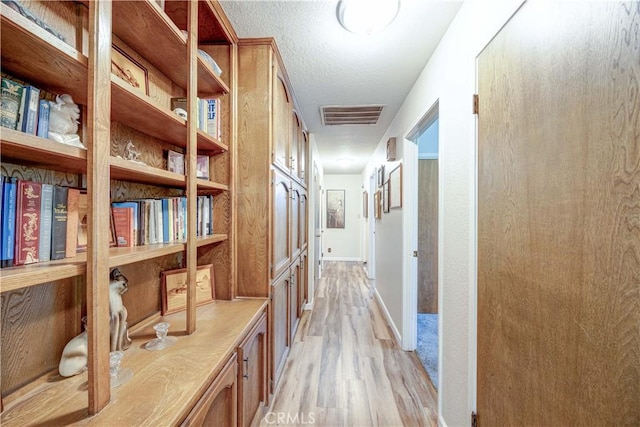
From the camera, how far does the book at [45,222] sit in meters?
0.70

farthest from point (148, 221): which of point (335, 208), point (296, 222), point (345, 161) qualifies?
point (335, 208)

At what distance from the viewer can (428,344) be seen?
2.55 meters

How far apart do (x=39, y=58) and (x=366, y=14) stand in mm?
1354

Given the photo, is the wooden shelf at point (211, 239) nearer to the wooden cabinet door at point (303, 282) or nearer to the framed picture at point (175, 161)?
the framed picture at point (175, 161)

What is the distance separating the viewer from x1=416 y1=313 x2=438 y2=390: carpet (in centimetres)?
215

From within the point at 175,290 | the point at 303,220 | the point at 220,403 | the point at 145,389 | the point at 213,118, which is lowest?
the point at 220,403

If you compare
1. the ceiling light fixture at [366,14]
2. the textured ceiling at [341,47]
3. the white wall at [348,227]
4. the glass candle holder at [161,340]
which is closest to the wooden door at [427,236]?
the textured ceiling at [341,47]

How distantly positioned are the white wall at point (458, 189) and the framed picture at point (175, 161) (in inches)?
59.0

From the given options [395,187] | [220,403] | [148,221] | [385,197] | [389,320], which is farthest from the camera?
[385,197]

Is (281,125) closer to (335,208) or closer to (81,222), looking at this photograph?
(81,222)

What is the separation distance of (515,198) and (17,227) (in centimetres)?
150

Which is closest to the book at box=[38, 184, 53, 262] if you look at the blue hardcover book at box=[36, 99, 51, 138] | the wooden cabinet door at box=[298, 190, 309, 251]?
the blue hardcover book at box=[36, 99, 51, 138]

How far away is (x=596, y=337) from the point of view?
0.65 metres

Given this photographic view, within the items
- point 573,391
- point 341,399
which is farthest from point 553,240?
point 341,399
